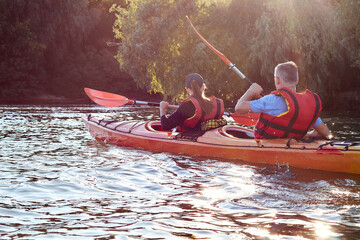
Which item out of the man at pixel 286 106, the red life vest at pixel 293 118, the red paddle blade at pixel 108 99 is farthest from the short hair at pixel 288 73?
the red paddle blade at pixel 108 99

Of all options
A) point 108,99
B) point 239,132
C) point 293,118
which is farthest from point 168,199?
point 108,99

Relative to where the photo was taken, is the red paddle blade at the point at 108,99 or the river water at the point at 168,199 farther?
the red paddle blade at the point at 108,99

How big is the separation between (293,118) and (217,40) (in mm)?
14296

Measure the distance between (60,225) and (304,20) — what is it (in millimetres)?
12793

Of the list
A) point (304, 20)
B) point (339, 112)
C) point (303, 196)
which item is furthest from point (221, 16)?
point (303, 196)

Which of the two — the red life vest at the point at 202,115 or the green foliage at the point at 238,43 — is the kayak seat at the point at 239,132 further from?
the green foliage at the point at 238,43

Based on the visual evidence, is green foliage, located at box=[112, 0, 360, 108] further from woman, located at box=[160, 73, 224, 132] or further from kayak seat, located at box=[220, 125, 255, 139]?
woman, located at box=[160, 73, 224, 132]

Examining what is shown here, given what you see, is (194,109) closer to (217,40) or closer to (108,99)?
(108,99)

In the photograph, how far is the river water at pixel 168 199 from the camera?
3129mm

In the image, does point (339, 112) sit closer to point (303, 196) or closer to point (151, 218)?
point (303, 196)

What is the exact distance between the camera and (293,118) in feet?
16.8

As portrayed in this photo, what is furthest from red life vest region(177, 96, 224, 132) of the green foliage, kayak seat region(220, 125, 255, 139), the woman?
the green foliage

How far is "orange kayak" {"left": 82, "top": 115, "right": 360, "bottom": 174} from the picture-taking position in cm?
502

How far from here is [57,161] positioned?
6.18 m
